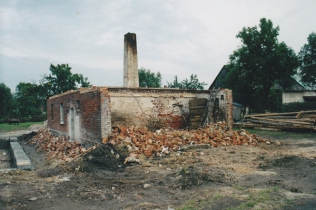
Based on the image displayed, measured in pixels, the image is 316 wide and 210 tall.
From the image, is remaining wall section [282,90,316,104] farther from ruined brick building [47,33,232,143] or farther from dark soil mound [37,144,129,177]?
dark soil mound [37,144,129,177]

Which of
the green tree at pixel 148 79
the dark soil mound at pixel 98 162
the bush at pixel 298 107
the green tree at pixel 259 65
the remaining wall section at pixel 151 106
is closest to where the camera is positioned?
the dark soil mound at pixel 98 162

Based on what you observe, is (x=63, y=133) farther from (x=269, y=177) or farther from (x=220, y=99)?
(x=269, y=177)

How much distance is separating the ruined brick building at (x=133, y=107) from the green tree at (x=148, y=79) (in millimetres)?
46125

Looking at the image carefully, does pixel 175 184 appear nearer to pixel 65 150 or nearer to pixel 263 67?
pixel 65 150

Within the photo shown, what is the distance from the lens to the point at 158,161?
8.32 metres

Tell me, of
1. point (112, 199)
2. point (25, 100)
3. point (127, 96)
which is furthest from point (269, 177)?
point (25, 100)

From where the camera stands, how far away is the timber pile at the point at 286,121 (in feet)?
50.5

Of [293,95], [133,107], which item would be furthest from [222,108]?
[293,95]

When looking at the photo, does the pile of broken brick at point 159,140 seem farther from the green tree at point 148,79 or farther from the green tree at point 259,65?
the green tree at point 148,79

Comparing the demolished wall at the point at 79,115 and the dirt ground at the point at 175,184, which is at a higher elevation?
the demolished wall at the point at 79,115

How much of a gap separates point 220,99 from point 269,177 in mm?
7404

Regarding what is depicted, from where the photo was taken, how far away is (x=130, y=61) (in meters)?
15.1

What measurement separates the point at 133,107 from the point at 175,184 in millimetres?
6434

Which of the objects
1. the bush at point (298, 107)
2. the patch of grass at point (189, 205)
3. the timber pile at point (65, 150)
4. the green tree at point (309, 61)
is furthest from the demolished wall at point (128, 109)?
the green tree at point (309, 61)
